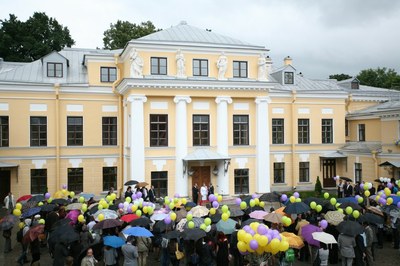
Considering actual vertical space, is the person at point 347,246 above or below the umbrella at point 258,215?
below

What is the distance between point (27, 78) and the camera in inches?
1028

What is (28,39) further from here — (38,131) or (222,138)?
(222,138)

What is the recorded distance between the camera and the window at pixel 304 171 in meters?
30.0

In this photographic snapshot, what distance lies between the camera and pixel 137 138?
23.7 metres

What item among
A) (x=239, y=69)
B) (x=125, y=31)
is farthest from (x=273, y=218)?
(x=125, y=31)

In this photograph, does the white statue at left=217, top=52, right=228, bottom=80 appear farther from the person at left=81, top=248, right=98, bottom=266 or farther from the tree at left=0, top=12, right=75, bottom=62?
the tree at left=0, top=12, right=75, bottom=62

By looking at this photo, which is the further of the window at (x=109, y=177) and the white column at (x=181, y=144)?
the window at (x=109, y=177)

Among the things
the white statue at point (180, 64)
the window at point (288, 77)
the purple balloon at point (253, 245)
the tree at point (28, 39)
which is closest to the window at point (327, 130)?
the window at point (288, 77)

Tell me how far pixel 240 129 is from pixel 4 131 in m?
15.7

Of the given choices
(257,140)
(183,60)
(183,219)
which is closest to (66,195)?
(183,219)

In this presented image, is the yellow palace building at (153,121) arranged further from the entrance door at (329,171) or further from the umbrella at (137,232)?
the umbrella at (137,232)

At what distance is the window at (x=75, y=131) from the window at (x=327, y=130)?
1895 centimetres

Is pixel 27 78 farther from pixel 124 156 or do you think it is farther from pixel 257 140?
pixel 257 140

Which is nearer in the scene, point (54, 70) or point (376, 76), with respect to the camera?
point (54, 70)
